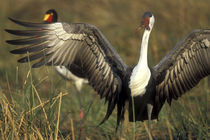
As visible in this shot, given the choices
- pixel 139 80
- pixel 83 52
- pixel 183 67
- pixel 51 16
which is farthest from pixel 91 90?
pixel 139 80

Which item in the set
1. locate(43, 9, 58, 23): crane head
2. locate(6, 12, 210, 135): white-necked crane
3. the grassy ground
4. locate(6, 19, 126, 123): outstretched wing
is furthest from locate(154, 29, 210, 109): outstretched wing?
locate(43, 9, 58, 23): crane head

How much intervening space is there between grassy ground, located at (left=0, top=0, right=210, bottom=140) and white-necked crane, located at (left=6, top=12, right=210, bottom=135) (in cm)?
22

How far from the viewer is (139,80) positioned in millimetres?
4270

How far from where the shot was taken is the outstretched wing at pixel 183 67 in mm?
4383

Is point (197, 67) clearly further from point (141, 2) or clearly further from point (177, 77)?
point (141, 2)

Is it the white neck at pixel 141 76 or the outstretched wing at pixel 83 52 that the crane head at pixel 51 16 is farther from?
the white neck at pixel 141 76

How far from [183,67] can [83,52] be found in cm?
110

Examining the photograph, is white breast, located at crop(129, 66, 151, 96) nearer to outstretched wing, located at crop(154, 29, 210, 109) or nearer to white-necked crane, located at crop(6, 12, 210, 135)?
white-necked crane, located at crop(6, 12, 210, 135)

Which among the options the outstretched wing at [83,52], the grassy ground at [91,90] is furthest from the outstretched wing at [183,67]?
the outstretched wing at [83,52]

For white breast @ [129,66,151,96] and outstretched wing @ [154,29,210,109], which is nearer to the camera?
white breast @ [129,66,151,96]

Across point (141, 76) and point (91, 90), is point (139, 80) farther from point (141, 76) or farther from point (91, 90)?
point (91, 90)

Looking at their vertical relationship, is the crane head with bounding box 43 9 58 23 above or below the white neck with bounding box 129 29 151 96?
above

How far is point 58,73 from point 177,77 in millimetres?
2851

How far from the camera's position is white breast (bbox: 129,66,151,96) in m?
4.25
